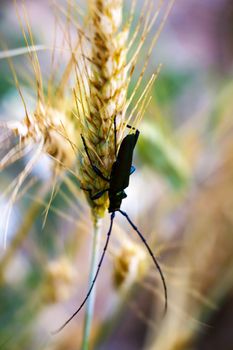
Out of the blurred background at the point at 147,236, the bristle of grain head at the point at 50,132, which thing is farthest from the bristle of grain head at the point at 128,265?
the bristle of grain head at the point at 50,132

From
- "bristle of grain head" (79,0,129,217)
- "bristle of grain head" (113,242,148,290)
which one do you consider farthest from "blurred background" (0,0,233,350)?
"bristle of grain head" (79,0,129,217)

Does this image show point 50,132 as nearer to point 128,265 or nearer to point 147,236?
point 128,265

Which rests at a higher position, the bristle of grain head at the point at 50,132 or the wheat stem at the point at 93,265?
the bristle of grain head at the point at 50,132

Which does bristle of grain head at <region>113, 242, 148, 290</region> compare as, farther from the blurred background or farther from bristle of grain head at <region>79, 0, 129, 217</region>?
bristle of grain head at <region>79, 0, 129, 217</region>

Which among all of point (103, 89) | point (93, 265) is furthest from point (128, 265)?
point (103, 89)

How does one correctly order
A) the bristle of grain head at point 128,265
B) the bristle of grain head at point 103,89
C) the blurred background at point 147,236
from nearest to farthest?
the bristle of grain head at point 103,89 → the bristle of grain head at point 128,265 → the blurred background at point 147,236

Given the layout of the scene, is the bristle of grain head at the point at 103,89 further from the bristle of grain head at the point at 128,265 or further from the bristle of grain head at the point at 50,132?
the bristle of grain head at the point at 128,265

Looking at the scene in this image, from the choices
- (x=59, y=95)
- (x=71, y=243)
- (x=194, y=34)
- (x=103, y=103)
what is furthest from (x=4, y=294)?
(x=194, y=34)

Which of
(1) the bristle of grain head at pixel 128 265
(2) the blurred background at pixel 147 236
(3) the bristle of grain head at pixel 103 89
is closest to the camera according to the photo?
(3) the bristle of grain head at pixel 103 89
